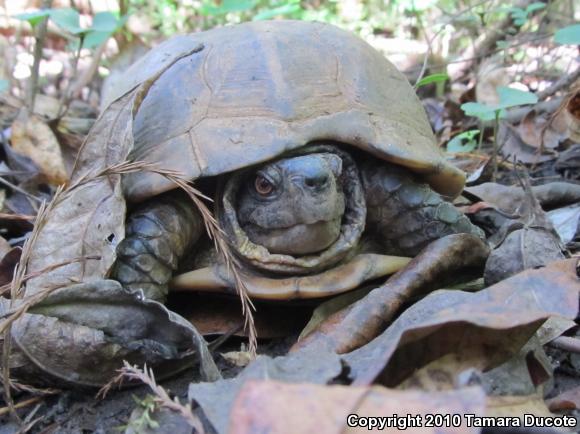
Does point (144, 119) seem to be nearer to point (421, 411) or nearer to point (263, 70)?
point (263, 70)

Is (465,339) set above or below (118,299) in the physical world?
above

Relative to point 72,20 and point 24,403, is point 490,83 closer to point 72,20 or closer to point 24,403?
point 72,20

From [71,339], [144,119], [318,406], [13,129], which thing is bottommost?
[13,129]

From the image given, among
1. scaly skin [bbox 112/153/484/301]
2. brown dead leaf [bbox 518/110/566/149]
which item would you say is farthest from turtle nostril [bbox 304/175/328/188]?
brown dead leaf [bbox 518/110/566/149]

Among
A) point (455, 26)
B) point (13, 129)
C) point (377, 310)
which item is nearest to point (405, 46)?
point (455, 26)

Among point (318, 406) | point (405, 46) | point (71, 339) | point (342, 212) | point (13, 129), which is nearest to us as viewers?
point (318, 406)

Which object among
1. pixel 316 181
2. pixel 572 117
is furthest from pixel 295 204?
pixel 572 117
